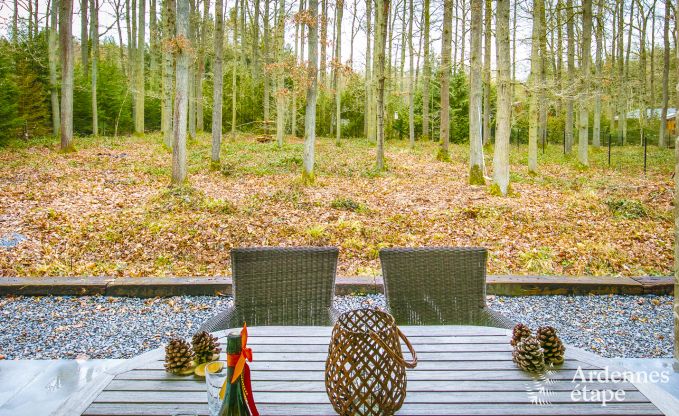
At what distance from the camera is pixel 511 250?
6.83 meters

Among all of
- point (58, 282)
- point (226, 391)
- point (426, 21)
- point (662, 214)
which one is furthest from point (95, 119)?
point (226, 391)

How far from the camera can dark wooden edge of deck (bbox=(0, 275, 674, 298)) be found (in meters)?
5.14

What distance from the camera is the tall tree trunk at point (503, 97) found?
10.2 metres

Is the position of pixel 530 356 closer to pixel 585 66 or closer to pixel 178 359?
pixel 178 359

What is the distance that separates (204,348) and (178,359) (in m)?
0.11

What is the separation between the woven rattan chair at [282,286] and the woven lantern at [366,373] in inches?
66.0

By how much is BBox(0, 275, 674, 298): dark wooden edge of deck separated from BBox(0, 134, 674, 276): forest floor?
2.35ft

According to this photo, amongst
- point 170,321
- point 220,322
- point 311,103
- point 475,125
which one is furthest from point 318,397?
point 475,125

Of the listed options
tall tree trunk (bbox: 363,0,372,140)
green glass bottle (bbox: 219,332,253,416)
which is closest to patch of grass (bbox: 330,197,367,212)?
green glass bottle (bbox: 219,332,253,416)

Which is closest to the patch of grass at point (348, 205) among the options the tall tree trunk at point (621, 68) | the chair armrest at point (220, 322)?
the chair armrest at point (220, 322)

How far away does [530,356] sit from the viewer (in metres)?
1.88

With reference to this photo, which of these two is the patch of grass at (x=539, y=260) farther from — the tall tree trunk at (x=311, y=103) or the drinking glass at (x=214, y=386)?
the tall tree trunk at (x=311, y=103)

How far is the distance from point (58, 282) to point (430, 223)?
18.2 ft

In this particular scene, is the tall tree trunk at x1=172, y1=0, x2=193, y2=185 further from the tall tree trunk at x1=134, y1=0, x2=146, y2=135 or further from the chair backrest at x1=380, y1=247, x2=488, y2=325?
the tall tree trunk at x1=134, y1=0, x2=146, y2=135
